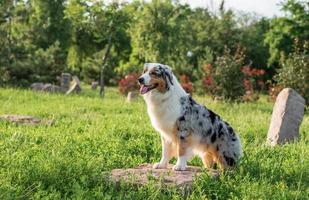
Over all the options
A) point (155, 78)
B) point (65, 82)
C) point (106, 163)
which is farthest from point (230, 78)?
point (155, 78)

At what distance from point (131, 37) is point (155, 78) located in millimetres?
28344

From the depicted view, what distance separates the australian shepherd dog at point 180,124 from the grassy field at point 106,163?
0.35m

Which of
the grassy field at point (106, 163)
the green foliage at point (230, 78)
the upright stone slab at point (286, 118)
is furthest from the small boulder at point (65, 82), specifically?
the upright stone slab at point (286, 118)

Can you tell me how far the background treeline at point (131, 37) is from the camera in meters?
26.9

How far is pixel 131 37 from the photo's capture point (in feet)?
115

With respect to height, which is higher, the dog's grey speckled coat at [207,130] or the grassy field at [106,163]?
the dog's grey speckled coat at [207,130]

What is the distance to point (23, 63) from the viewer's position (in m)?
27.0

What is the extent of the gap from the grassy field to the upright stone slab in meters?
0.31

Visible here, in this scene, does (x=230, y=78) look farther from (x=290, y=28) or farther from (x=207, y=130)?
(x=290, y=28)

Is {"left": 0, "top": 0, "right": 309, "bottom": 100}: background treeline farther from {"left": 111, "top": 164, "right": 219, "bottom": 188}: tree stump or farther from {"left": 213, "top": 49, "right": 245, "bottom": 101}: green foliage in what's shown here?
{"left": 111, "top": 164, "right": 219, "bottom": 188}: tree stump

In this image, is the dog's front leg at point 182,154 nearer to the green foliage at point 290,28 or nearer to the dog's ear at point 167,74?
the dog's ear at point 167,74

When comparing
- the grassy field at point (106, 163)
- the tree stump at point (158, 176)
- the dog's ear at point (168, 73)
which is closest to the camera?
the grassy field at point (106, 163)

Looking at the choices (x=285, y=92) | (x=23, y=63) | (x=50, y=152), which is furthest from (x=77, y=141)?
(x=23, y=63)

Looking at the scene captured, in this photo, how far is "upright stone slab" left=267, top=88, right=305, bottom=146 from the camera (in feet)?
35.4
